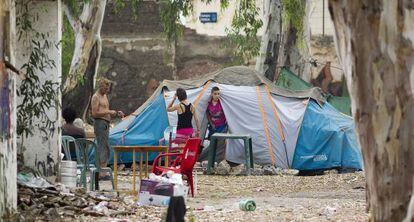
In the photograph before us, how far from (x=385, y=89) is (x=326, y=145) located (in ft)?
46.9

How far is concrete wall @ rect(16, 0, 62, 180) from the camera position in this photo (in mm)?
16922

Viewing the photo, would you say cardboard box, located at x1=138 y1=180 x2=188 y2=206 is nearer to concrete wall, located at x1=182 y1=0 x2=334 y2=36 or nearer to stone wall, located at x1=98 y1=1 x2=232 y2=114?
stone wall, located at x1=98 y1=1 x2=232 y2=114

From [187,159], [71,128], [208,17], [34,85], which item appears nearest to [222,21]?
[208,17]

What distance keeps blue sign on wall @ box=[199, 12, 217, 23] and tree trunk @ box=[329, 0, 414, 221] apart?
38114mm

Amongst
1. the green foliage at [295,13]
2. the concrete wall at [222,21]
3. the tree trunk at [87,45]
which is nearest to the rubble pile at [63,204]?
the tree trunk at [87,45]

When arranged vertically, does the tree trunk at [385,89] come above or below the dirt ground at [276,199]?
above

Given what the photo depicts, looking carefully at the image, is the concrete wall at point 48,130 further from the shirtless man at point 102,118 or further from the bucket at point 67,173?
the shirtless man at point 102,118

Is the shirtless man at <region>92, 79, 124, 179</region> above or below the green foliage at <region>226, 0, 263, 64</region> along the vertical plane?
below

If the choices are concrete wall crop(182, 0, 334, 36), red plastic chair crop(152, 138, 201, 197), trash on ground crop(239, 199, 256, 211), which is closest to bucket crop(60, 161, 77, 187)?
red plastic chair crop(152, 138, 201, 197)

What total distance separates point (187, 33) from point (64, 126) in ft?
65.9

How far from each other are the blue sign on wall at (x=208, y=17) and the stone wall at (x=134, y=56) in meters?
8.26

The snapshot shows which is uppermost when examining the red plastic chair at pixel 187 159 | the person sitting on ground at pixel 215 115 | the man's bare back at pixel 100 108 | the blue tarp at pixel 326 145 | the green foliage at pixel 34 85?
the green foliage at pixel 34 85

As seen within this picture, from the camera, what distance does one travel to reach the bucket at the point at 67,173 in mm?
16984

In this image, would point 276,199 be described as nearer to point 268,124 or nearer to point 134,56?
point 268,124
